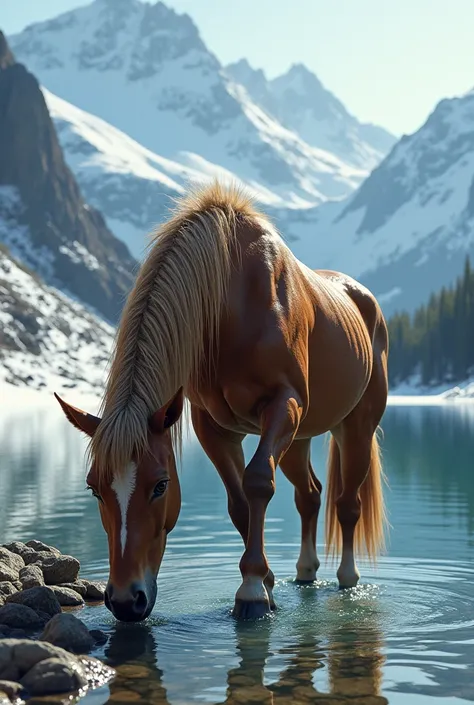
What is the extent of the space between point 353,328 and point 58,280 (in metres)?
174

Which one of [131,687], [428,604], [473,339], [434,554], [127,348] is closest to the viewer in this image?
[131,687]

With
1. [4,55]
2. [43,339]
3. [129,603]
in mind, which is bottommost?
[129,603]

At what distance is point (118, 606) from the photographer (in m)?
6.18

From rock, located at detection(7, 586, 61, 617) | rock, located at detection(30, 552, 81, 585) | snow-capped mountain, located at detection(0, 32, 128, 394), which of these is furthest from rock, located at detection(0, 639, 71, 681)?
snow-capped mountain, located at detection(0, 32, 128, 394)

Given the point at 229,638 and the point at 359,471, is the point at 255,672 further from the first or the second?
the point at 359,471

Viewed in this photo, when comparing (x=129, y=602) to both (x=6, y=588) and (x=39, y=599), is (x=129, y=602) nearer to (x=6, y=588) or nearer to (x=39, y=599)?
(x=39, y=599)

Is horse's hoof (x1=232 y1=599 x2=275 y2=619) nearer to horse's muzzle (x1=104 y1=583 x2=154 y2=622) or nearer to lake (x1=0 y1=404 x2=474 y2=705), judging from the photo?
lake (x1=0 y1=404 x2=474 y2=705)

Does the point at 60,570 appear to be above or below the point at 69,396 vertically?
below


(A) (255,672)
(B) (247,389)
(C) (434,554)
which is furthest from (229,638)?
(C) (434,554)

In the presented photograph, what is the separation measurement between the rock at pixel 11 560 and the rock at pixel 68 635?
222cm

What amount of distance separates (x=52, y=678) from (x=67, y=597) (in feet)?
8.93

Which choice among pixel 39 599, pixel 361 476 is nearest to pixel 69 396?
pixel 361 476

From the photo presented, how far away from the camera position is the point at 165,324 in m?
7.03

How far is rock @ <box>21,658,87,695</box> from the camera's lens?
5.71m
